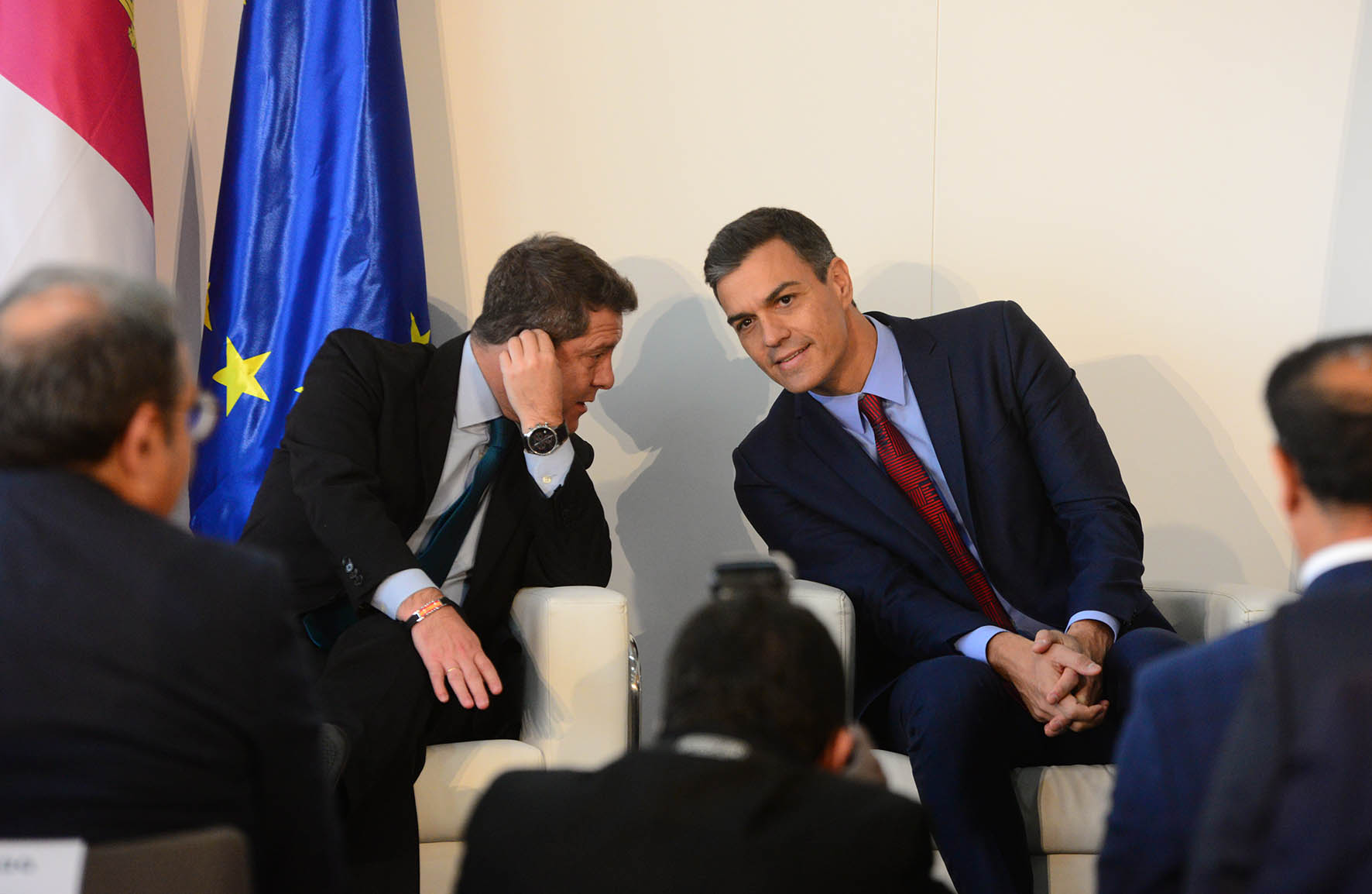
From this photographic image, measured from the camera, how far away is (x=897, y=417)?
9.23 feet

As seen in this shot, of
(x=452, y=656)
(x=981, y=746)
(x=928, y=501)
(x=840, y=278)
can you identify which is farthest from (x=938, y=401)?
Result: (x=452, y=656)

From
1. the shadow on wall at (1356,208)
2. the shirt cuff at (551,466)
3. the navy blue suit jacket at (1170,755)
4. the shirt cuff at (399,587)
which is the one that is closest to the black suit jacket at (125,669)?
the navy blue suit jacket at (1170,755)

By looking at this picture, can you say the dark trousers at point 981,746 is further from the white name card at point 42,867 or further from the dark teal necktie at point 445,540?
the white name card at point 42,867

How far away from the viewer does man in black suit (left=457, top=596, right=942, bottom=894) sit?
106cm

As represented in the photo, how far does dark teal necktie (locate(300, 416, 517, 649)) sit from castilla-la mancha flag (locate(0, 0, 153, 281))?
2.94ft

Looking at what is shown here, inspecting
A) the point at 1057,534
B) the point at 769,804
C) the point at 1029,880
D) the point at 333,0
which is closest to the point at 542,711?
the point at 1029,880

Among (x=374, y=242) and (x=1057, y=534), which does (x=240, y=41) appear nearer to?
(x=374, y=242)

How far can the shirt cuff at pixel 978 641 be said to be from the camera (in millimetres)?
2469

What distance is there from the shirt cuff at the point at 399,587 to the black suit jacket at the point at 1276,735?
1.68 m

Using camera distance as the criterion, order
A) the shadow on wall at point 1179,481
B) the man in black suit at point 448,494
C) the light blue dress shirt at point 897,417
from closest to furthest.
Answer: the man in black suit at point 448,494
the light blue dress shirt at point 897,417
the shadow on wall at point 1179,481

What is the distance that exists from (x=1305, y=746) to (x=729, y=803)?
48 cm

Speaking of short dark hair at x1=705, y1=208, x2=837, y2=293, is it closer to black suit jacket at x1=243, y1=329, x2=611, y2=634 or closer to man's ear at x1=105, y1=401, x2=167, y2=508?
black suit jacket at x1=243, y1=329, x2=611, y2=634

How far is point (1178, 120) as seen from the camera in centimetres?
335

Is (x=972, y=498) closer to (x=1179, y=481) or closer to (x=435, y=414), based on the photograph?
(x=1179, y=481)
